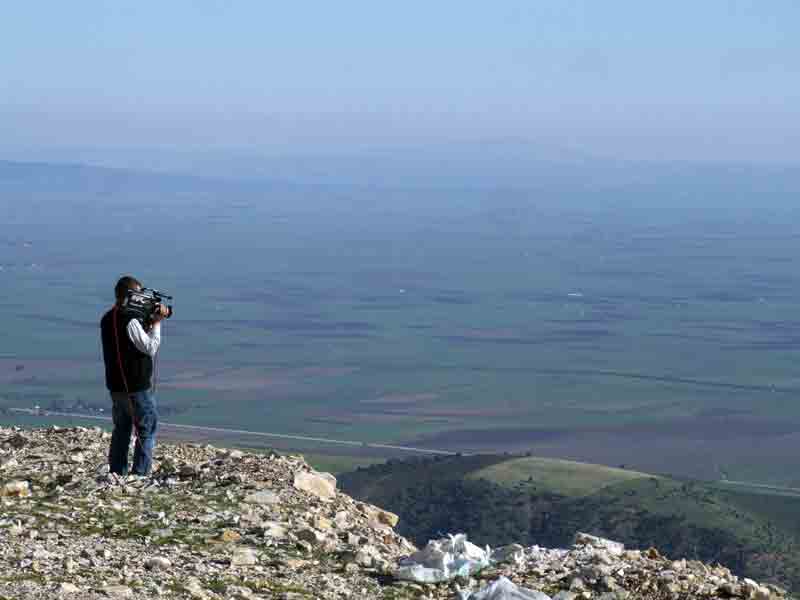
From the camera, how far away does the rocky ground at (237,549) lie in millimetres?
10359

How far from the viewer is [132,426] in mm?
14555

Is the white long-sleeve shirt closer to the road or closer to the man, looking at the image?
the man

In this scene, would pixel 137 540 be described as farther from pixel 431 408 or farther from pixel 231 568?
pixel 431 408

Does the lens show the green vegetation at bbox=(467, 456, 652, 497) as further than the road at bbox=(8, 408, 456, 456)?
No

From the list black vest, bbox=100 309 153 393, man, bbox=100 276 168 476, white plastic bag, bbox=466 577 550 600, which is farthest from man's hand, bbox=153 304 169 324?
white plastic bag, bbox=466 577 550 600

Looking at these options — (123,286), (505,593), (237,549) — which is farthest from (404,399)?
(505,593)

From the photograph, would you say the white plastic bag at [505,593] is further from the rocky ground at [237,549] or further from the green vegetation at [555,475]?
the green vegetation at [555,475]

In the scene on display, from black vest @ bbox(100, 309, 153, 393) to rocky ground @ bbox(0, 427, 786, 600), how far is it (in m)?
1.04

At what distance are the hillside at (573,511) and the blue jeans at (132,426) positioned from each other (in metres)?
38.1

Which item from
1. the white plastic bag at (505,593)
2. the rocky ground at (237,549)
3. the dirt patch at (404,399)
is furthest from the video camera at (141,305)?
the dirt patch at (404,399)

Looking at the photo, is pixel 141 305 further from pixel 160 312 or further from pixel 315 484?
pixel 315 484

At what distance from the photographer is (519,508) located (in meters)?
67.1

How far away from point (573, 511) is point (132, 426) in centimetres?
5746

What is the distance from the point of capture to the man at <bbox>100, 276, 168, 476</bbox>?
45.6 feet
